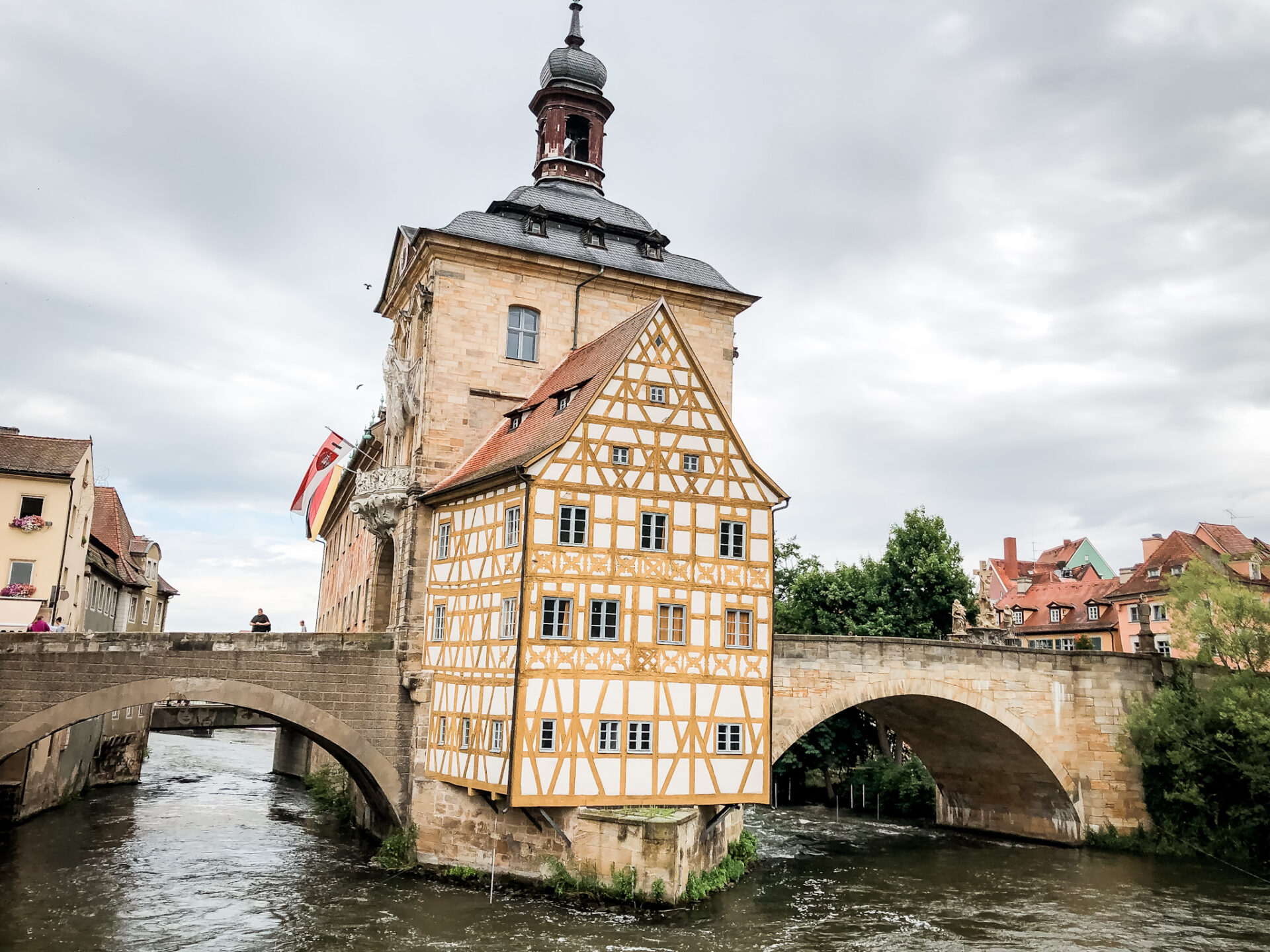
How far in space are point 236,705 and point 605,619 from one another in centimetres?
738

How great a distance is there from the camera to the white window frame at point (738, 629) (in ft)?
66.3

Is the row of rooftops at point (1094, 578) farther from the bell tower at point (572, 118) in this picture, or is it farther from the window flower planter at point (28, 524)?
the window flower planter at point (28, 524)

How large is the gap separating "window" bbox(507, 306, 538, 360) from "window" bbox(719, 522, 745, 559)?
6630mm

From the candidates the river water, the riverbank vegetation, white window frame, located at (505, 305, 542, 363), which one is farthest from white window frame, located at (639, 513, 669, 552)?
the riverbank vegetation

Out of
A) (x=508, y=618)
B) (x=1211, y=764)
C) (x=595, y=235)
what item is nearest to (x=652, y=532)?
(x=508, y=618)

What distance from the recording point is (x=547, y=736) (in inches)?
727

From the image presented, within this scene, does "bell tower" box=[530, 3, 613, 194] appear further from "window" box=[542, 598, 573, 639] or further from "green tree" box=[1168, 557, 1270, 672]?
"green tree" box=[1168, 557, 1270, 672]

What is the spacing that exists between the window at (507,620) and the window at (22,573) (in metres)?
13.9

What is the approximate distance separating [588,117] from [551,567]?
15.5 m

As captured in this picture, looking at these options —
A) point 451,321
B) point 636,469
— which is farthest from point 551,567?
point 451,321

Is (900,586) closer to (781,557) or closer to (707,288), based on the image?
(781,557)

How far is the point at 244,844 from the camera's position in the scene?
25.0 metres

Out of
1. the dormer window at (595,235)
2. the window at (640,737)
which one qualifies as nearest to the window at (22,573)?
the dormer window at (595,235)

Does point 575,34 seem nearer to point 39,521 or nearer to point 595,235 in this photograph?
point 595,235
